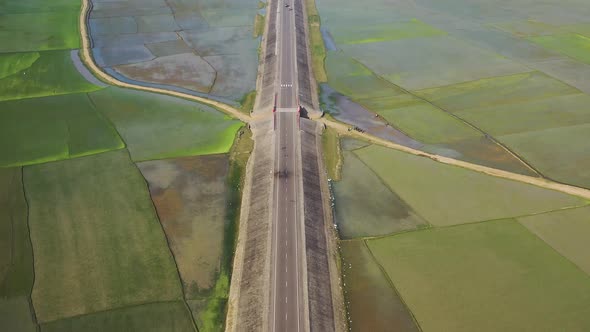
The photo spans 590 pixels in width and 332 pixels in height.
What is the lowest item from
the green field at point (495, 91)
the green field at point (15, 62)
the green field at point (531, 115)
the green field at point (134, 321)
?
the green field at point (134, 321)

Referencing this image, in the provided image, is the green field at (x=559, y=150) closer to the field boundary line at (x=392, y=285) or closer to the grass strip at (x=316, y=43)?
Result: the field boundary line at (x=392, y=285)

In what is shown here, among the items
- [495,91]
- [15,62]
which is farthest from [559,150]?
[15,62]

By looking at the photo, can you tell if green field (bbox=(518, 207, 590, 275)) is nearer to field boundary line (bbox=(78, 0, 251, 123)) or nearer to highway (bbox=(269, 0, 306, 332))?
highway (bbox=(269, 0, 306, 332))

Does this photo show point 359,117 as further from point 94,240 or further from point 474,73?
point 94,240

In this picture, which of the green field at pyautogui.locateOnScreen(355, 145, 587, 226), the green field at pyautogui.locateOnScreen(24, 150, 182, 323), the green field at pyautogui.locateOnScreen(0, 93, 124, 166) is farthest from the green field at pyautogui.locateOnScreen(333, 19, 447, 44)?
the green field at pyautogui.locateOnScreen(24, 150, 182, 323)

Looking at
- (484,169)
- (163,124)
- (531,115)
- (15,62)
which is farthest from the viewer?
(15,62)

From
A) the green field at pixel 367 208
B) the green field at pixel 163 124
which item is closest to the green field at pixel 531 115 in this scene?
the green field at pixel 367 208

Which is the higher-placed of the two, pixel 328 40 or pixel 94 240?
pixel 328 40
